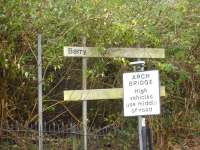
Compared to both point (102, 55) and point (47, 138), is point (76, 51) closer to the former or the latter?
point (102, 55)

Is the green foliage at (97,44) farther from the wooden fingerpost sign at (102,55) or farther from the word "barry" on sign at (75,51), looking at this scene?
the word "barry" on sign at (75,51)

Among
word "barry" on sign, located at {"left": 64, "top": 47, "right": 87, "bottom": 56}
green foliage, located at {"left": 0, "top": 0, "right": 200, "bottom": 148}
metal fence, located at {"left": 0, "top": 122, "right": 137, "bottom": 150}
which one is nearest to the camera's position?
metal fence, located at {"left": 0, "top": 122, "right": 137, "bottom": 150}

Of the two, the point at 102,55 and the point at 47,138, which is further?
the point at 102,55

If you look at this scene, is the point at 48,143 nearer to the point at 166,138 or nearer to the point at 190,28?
the point at 166,138

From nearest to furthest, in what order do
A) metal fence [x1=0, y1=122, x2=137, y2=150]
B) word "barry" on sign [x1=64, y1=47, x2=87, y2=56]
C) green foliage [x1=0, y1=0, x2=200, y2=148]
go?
metal fence [x1=0, y1=122, x2=137, y2=150]
word "barry" on sign [x1=64, y1=47, x2=87, y2=56]
green foliage [x1=0, y1=0, x2=200, y2=148]

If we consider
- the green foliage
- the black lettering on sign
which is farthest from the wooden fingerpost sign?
the green foliage

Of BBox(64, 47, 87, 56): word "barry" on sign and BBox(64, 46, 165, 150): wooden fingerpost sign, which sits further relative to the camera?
BBox(64, 46, 165, 150): wooden fingerpost sign

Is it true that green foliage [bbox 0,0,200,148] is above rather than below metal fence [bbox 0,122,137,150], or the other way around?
above

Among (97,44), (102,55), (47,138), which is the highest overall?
(97,44)

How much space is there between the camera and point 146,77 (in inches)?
311

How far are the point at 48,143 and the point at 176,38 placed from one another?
371cm

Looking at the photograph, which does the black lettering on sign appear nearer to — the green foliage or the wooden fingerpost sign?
the wooden fingerpost sign

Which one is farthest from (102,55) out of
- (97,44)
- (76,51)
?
(76,51)

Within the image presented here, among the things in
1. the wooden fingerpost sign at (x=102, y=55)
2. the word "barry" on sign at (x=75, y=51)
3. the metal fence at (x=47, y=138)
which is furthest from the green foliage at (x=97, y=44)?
the metal fence at (x=47, y=138)
